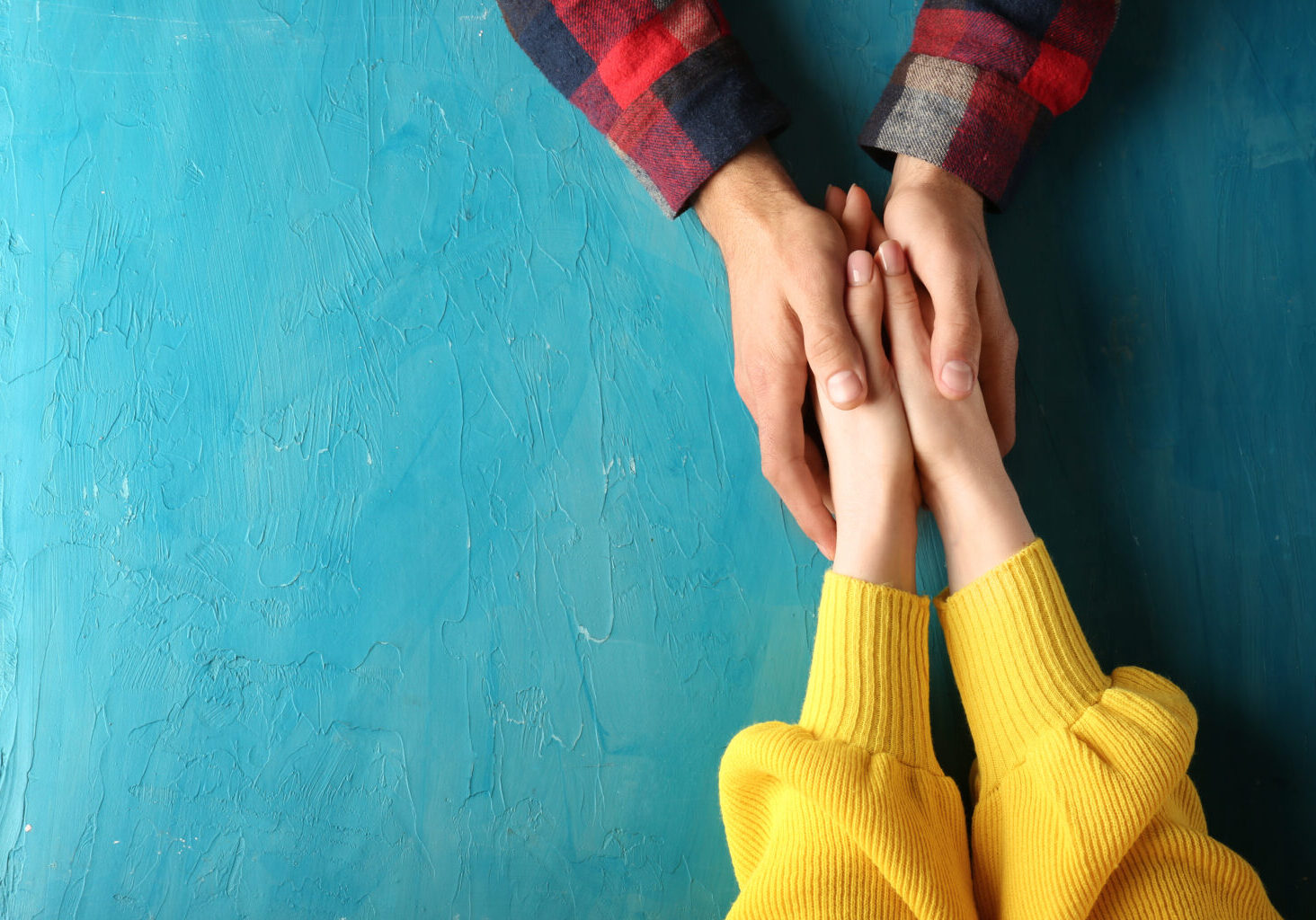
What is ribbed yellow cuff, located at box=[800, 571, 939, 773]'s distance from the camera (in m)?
0.63

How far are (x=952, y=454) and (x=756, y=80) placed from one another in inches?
16.0

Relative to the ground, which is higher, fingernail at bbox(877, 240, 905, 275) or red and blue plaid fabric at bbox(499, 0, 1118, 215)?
red and blue plaid fabric at bbox(499, 0, 1118, 215)

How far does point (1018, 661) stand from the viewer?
0.63 m

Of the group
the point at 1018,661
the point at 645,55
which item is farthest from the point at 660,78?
the point at 1018,661

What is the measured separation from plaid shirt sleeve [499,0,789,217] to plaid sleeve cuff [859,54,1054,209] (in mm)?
119

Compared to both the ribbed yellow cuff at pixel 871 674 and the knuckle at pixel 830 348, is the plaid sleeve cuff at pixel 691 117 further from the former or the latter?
the ribbed yellow cuff at pixel 871 674

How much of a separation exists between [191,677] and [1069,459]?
0.88 metres

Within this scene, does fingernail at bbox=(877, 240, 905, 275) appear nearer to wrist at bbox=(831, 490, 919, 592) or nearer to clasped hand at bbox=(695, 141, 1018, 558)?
clasped hand at bbox=(695, 141, 1018, 558)

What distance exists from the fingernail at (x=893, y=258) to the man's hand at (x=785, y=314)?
0.12ft

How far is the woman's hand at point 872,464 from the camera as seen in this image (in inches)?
27.1

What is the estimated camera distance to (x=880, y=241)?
0.75 m

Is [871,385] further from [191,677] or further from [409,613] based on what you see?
[191,677]

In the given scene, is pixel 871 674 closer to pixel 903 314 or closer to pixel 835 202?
pixel 903 314

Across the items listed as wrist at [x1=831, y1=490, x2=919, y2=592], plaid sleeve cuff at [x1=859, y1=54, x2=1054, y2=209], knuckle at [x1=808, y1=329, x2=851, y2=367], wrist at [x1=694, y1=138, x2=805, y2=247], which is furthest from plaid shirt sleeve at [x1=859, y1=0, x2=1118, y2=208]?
wrist at [x1=831, y1=490, x2=919, y2=592]
